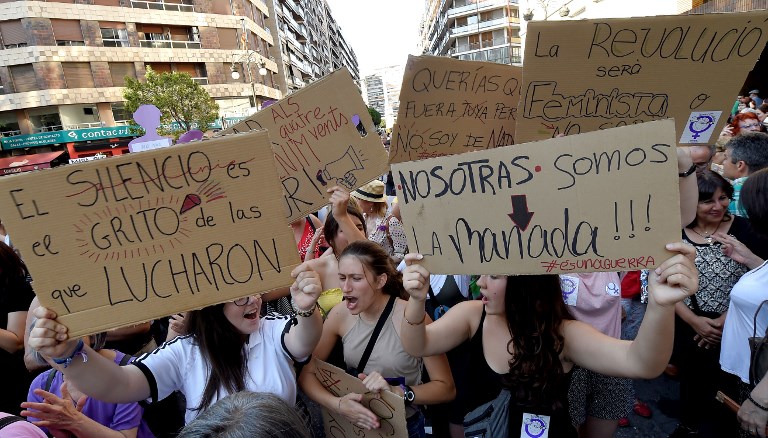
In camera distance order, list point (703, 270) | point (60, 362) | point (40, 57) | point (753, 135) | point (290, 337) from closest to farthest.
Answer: point (60, 362), point (290, 337), point (703, 270), point (753, 135), point (40, 57)

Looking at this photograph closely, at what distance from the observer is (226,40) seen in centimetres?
3459

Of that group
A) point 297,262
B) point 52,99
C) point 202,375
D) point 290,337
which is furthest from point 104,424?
point 52,99

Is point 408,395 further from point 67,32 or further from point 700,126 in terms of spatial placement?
point 67,32

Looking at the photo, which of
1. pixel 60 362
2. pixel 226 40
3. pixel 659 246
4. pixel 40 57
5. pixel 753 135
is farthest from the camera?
pixel 226 40

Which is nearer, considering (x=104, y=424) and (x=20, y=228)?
(x=20, y=228)

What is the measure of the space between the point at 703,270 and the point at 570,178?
201 cm

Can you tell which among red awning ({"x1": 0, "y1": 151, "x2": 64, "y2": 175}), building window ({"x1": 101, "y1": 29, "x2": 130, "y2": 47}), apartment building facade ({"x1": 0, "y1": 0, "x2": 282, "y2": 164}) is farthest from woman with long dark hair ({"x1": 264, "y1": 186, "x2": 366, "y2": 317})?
building window ({"x1": 101, "y1": 29, "x2": 130, "y2": 47})

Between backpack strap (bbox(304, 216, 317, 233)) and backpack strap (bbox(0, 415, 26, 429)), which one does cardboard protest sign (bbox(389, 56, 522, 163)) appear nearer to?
backpack strap (bbox(304, 216, 317, 233))

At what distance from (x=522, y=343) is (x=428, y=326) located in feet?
1.53

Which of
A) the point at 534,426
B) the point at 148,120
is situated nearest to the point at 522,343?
the point at 534,426

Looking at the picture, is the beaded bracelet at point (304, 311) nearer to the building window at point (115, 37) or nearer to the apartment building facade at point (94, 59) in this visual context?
the apartment building facade at point (94, 59)

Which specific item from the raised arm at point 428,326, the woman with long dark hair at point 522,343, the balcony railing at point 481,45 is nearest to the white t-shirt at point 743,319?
the woman with long dark hair at point 522,343

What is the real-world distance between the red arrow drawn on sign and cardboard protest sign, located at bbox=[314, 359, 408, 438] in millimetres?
1021

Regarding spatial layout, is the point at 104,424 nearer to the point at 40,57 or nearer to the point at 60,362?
the point at 60,362
